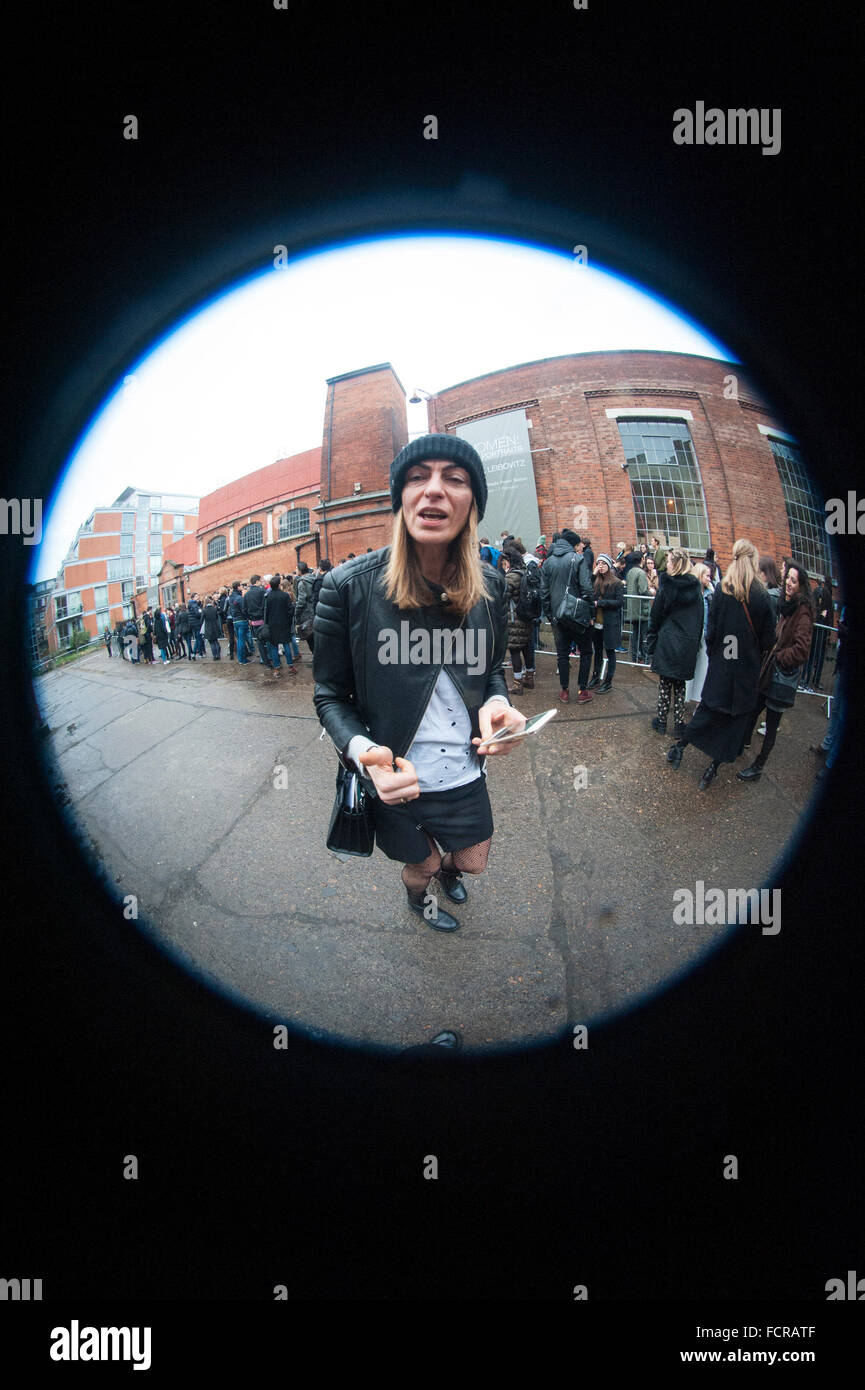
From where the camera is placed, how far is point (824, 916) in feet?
3.67

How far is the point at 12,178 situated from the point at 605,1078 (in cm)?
264

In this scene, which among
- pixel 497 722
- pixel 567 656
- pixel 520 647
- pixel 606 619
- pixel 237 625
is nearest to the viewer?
pixel 497 722

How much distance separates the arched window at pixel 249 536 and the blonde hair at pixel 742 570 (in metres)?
1.45

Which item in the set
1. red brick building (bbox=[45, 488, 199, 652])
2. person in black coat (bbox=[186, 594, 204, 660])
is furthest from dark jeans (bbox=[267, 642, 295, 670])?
red brick building (bbox=[45, 488, 199, 652])

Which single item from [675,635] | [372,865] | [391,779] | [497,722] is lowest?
[372,865]

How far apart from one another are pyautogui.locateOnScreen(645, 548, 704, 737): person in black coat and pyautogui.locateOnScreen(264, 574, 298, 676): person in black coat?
55.1 inches

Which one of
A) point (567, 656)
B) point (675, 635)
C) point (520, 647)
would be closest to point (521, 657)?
point (520, 647)

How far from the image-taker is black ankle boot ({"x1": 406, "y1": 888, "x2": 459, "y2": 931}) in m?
1.51

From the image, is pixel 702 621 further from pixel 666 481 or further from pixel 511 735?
pixel 511 735

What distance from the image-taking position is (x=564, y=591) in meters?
1.54

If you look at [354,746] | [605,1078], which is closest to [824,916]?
[605,1078]

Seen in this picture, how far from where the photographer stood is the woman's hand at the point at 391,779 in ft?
3.40

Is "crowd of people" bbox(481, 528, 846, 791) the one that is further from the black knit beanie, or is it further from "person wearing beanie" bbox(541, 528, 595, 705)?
the black knit beanie

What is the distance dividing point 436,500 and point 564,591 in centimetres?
68
